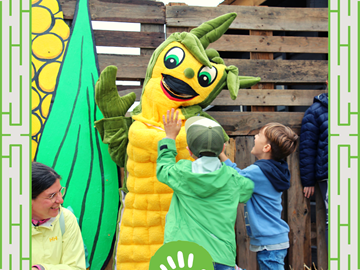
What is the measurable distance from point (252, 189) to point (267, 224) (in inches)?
Answer: 10.5

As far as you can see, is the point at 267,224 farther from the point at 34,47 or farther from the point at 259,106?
the point at 34,47

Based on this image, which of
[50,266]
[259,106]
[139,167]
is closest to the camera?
[50,266]

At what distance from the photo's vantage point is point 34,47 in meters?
2.44

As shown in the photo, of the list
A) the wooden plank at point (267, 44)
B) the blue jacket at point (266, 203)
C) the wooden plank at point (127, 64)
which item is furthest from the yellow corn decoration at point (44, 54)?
the blue jacket at point (266, 203)

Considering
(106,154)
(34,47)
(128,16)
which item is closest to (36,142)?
(106,154)

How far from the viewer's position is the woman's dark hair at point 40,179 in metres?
1.54

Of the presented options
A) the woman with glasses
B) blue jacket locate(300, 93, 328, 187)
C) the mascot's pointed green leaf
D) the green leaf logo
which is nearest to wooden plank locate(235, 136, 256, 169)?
blue jacket locate(300, 93, 328, 187)

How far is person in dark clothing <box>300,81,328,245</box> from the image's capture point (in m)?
2.70

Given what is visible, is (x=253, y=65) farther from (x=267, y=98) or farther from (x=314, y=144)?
(x=314, y=144)

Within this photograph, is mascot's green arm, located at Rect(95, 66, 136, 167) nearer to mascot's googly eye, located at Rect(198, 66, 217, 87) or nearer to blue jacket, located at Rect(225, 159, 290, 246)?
mascot's googly eye, located at Rect(198, 66, 217, 87)

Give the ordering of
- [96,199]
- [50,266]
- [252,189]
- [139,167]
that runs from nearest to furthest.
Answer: [50,266] → [252,189] → [139,167] → [96,199]

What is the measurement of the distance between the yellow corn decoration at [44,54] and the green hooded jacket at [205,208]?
135 centimetres

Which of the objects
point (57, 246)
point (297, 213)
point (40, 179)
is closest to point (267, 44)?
point (297, 213)

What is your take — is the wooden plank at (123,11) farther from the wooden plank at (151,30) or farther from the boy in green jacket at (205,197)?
the boy in green jacket at (205,197)
